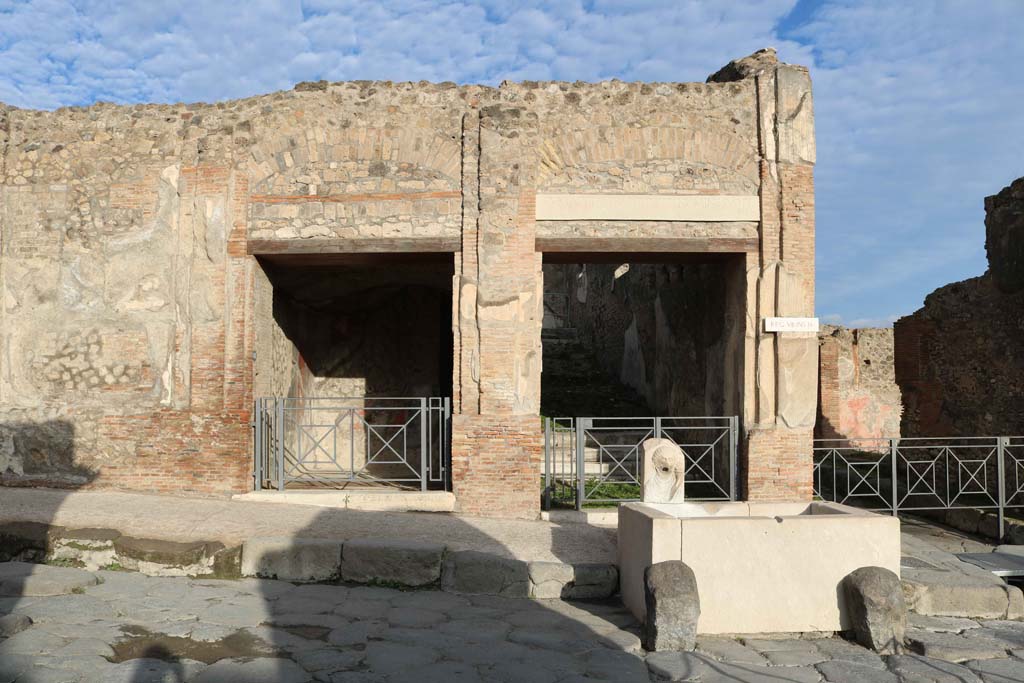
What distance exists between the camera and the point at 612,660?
414cm

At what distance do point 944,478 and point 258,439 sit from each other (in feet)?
27.0

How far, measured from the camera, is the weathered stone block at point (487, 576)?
537 cm

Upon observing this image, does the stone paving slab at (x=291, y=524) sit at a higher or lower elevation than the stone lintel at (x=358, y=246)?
lower

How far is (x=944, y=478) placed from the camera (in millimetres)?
10188

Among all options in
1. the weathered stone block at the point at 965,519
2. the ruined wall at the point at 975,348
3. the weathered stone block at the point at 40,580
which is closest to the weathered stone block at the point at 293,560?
the weathered stone block at the point at 40,580

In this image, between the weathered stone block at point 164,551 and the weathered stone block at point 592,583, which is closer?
the weathered stone block at point 592,583

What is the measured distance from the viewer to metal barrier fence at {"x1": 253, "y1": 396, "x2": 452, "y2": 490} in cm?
768

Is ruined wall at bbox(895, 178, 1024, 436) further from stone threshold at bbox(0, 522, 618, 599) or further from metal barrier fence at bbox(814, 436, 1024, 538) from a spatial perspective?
stone threshold at bbox(0, 522, 618, 599)

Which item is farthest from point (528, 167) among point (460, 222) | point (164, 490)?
point (164, 490)

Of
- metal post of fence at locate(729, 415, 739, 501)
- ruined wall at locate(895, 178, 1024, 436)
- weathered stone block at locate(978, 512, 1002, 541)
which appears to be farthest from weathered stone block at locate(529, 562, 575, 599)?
ruined wall at locate(895, 178, 1024, 436)

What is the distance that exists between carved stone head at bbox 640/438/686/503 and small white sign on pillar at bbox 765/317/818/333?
2361mm

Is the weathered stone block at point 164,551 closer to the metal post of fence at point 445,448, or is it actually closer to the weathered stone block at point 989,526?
the metal post of fence at point 445,448

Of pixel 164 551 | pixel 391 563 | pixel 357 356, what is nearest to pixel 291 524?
pixel 164 551

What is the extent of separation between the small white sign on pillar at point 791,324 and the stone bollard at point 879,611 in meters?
3.32
